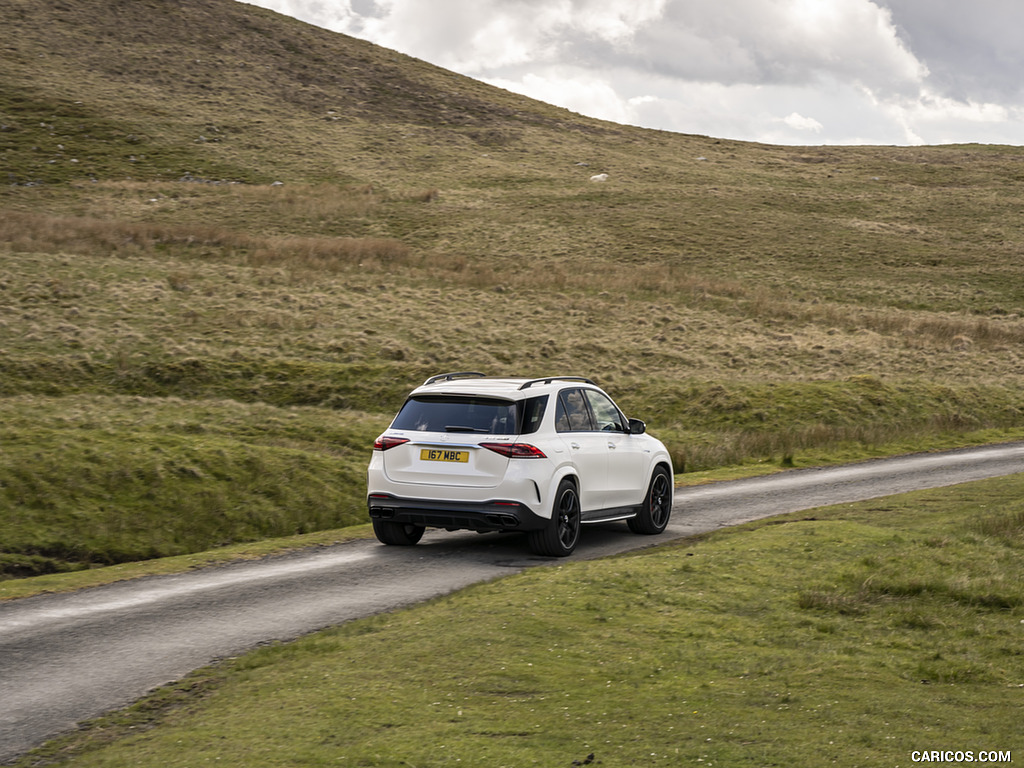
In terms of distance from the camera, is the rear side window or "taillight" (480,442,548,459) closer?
"taillight" (480,442,548,459)

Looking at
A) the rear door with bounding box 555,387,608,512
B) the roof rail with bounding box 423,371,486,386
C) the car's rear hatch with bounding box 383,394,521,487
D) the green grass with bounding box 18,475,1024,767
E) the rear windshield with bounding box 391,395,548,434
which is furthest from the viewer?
the roof rail with bounding box 423,371,486,386

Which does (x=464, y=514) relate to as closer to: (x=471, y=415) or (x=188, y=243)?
(x=471, y=415)

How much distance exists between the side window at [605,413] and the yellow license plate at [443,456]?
2232 millimetres

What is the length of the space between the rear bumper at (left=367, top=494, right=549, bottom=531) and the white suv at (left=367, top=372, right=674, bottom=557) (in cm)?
1

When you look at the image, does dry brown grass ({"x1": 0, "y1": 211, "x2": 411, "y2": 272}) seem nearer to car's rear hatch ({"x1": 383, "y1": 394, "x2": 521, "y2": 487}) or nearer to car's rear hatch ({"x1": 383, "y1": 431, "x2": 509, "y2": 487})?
car's rear hatch ({"x1": 383, "y1": 394, "x2": 521, "y2": 487})

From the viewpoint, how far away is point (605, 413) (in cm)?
1434

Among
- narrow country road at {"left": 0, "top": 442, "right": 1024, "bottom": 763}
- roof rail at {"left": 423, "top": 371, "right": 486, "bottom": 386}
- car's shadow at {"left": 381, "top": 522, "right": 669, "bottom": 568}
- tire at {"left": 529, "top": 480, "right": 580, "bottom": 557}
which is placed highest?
roof rail at {"left": 423, "top": 371, "right": 486, "bottom": 386}

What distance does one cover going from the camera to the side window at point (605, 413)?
14.0 meters

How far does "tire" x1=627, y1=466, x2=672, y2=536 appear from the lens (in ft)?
47.6

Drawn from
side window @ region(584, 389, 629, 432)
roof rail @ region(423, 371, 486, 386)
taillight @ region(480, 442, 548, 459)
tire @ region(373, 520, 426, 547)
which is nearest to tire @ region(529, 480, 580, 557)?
taillight @ region(480, 442, 548, 459)

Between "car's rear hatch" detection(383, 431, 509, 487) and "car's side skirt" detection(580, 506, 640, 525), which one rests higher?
"car's rear hatch" detection(383, 431, 509, 487)

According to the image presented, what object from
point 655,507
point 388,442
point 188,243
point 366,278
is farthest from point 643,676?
point 188,243

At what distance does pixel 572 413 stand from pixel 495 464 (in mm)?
1616

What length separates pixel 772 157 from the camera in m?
92.6
